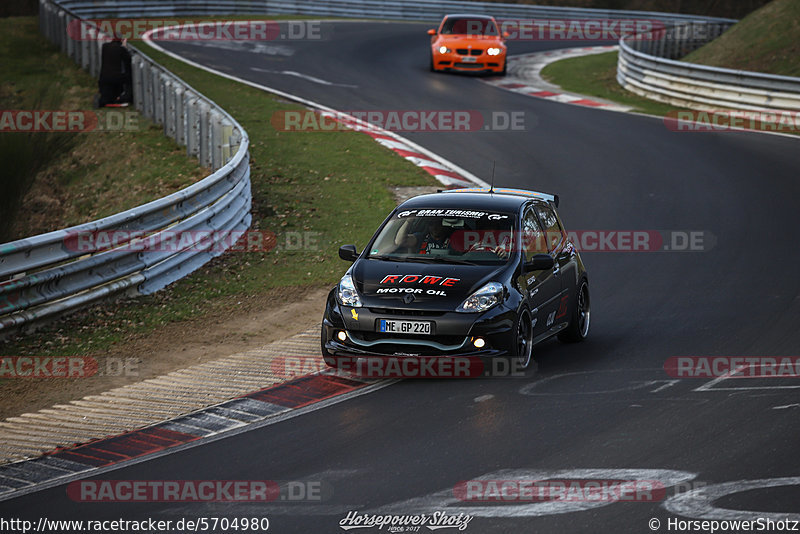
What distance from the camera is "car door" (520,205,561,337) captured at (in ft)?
34.0

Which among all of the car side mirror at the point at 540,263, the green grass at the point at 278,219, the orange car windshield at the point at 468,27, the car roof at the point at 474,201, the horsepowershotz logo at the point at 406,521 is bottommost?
the green grass at the point at 278,219

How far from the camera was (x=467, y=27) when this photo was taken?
3139 cm

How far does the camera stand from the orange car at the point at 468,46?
31.0 meters

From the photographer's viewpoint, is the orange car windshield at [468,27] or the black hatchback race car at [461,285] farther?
the orange car windshield at [468,27]

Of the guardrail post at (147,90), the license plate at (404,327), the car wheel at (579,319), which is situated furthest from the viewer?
the guardrail post at (147,90)

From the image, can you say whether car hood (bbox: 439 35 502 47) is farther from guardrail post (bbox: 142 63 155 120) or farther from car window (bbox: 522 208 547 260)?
car window (bbox: 522 208 547 260)

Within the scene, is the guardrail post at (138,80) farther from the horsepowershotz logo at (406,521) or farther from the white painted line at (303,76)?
the horsepowershotz logo at (406,521)

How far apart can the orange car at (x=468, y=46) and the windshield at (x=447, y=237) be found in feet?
68.3
